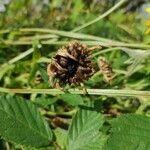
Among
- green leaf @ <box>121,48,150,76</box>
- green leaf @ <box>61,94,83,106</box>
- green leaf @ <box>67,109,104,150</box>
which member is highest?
green leaf @ <box>121,48,150,76</box>

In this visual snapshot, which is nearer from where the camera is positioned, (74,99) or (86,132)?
(86,132)

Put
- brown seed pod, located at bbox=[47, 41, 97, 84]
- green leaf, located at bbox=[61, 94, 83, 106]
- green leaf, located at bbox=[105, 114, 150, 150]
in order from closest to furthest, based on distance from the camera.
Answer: green leaf, located at bbox=[105, 114, 150, 150] < brown seed pod, located at bbox=[47, 41, 97, 84] < green leaf, located at bbox=[61, 94, 83, 106]

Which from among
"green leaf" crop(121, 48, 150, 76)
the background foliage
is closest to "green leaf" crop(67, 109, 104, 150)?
the background foliage

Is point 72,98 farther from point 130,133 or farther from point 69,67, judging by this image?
point 130,133

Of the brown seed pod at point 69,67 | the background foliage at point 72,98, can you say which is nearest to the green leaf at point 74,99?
the background foliage at point 72,98

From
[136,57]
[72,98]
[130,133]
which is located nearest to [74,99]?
[72,98]

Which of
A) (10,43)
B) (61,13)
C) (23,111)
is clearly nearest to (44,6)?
(61,13)

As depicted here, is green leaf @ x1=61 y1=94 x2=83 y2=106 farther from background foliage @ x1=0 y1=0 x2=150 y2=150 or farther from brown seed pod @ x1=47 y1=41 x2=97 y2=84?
brown seed pod @ x1=47 y1=41 x2=97 y2=84

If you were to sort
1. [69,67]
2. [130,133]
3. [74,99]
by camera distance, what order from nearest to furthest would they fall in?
1. [130,133]
2. [69,67]
3. [74,99]
